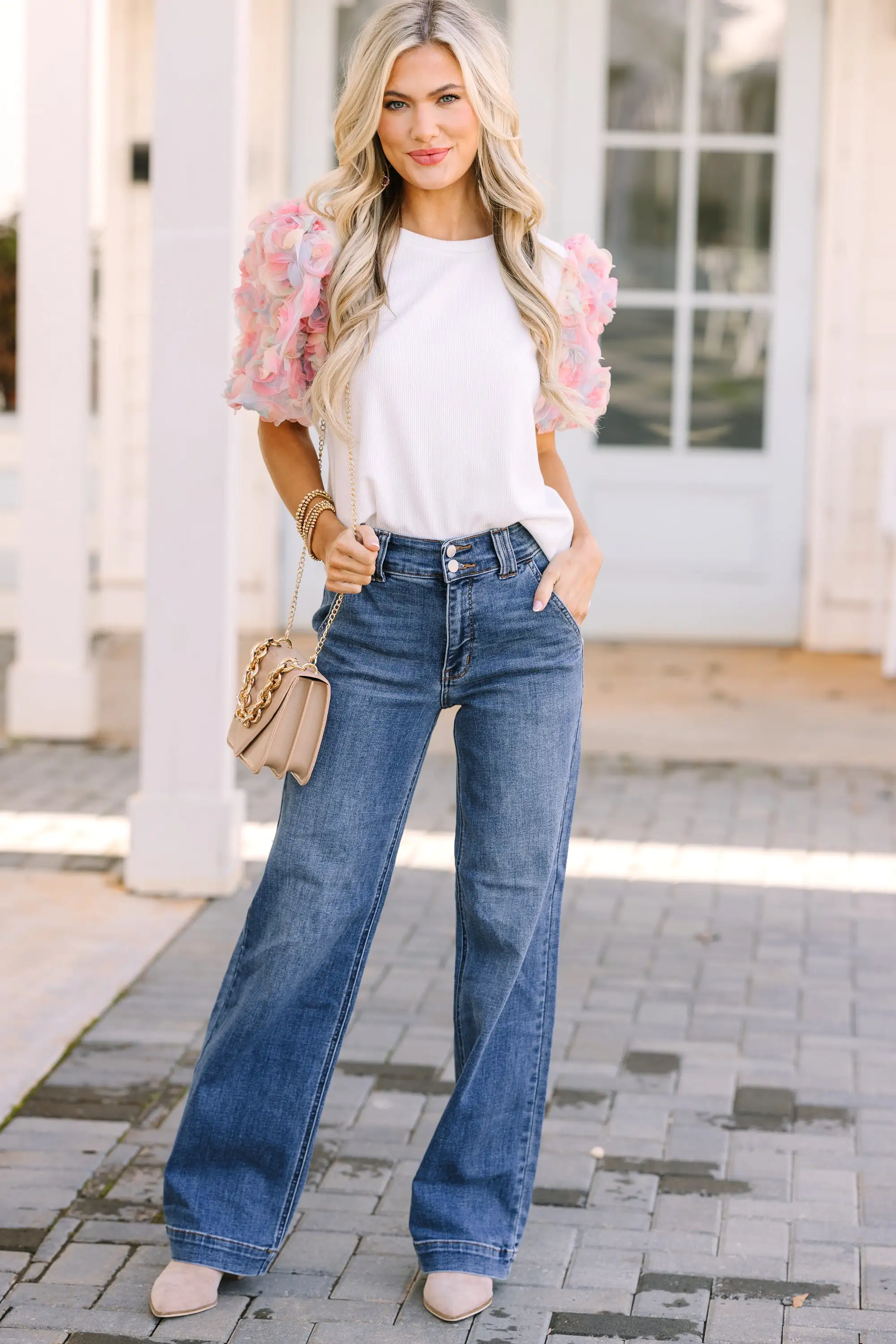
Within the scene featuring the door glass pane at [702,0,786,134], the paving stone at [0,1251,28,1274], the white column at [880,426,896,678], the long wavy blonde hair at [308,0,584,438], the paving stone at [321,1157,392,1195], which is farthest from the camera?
the door glass pane at [702,0,786,134]

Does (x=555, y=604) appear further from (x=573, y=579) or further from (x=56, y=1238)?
(x=56, y=1238)

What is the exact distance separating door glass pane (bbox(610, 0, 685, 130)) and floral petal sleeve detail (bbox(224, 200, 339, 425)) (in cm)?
589

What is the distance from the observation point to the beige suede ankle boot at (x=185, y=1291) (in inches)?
98.0

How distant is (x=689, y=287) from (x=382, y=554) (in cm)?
596

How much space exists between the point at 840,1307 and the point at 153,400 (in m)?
2.56

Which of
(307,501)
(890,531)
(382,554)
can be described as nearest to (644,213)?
(890,531)

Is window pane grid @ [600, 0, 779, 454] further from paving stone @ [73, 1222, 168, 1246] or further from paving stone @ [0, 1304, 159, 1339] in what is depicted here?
paving stone @ [0, 1304, 159, 1339]

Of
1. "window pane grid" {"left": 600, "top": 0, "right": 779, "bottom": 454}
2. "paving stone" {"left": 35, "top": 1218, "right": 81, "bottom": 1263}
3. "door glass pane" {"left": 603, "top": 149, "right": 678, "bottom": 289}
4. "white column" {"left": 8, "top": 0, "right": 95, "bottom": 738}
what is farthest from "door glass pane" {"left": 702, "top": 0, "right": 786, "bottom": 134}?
"paving stone" {"left": 35, "top": 1218, "right": 81, "bottom": 1263}

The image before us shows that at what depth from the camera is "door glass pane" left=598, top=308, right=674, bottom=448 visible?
8047 mm

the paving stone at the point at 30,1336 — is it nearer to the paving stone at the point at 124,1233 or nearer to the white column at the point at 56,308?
the paving stone at the point at 124,1233

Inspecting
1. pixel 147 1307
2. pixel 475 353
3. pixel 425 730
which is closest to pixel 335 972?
pixel 425 730

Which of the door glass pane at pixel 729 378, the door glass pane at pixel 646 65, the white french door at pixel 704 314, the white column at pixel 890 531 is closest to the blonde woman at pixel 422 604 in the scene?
the white column at pixel 890 531

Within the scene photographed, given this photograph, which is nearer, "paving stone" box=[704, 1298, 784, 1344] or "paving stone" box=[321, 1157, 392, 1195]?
"paving stone" box=[704, 1298, 784, 1344]

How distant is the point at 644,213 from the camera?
801 cm
